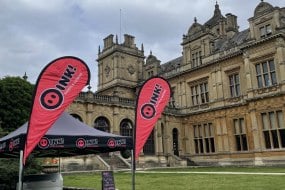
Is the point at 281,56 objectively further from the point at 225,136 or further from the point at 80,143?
the point at 80,143

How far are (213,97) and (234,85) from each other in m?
2.36

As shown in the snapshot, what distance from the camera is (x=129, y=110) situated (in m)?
28.7

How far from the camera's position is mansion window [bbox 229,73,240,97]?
28.7 metres

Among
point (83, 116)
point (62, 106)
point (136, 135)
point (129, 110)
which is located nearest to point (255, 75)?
point (129, 110)

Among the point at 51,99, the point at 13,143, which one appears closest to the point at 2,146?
the point at 13,143

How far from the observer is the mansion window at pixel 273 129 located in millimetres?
24827

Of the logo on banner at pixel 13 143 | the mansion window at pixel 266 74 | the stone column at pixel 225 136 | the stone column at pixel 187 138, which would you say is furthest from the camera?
the stone column at pixel 187 138

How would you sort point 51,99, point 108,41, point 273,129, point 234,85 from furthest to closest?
1. point 108,41
2. point 234,85
3. point 273,129
4. point 51,99

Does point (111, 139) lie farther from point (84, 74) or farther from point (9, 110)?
point (9, 110)

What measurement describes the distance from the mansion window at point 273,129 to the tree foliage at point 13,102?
1771cm

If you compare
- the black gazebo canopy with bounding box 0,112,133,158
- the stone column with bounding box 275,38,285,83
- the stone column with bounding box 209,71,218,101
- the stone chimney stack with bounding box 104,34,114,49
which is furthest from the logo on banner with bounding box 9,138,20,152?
the stone chimney stack with bounding box 104,34,114,49

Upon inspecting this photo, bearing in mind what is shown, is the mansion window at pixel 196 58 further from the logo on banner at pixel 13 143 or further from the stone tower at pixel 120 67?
the logo on banner at pixel 13 143

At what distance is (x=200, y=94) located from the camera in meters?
31.8

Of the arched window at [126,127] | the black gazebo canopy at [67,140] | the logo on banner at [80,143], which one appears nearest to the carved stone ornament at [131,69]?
the arched window at [126,127]
